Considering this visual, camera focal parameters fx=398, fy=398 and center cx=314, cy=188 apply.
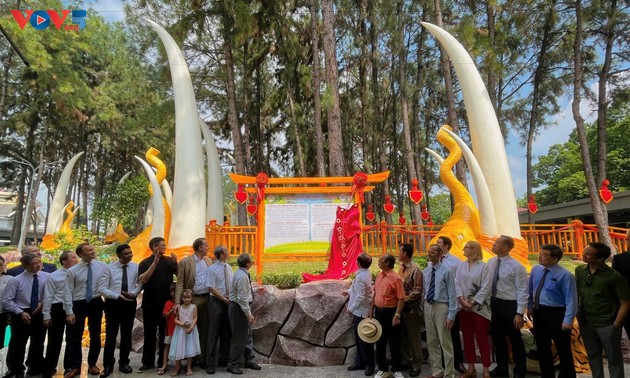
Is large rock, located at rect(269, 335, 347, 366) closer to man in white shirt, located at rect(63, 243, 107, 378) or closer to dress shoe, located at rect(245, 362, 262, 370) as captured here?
dress shoe, located at rect(245, 362, 262, 370)

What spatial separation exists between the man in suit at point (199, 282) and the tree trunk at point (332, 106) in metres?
5.08

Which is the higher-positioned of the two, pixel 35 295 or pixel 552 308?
pixel 35 295

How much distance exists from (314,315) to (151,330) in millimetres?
1897

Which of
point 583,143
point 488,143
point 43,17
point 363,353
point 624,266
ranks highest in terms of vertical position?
point 43,17

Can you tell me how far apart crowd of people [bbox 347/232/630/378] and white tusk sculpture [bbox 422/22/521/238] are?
3.02 m

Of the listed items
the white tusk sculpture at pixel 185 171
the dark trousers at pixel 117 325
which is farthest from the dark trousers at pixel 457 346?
the white tusk sculpture at pixel 185 171

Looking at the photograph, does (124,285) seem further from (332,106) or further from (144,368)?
(332,106)

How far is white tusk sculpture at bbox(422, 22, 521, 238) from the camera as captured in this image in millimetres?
6926

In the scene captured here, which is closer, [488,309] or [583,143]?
[488,309]

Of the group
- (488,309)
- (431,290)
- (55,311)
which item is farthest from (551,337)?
(55,311)

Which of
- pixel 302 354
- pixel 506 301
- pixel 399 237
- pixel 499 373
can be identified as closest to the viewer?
pixel 506 301

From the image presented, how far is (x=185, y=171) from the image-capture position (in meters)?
7.85

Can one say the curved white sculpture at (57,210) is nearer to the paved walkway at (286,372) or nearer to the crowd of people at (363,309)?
the crowd of people at (363,309)

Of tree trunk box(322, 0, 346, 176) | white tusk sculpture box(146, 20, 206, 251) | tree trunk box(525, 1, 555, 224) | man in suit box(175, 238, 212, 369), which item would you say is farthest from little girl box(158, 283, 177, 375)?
tree trunk box(525, 1, 555, 224)
